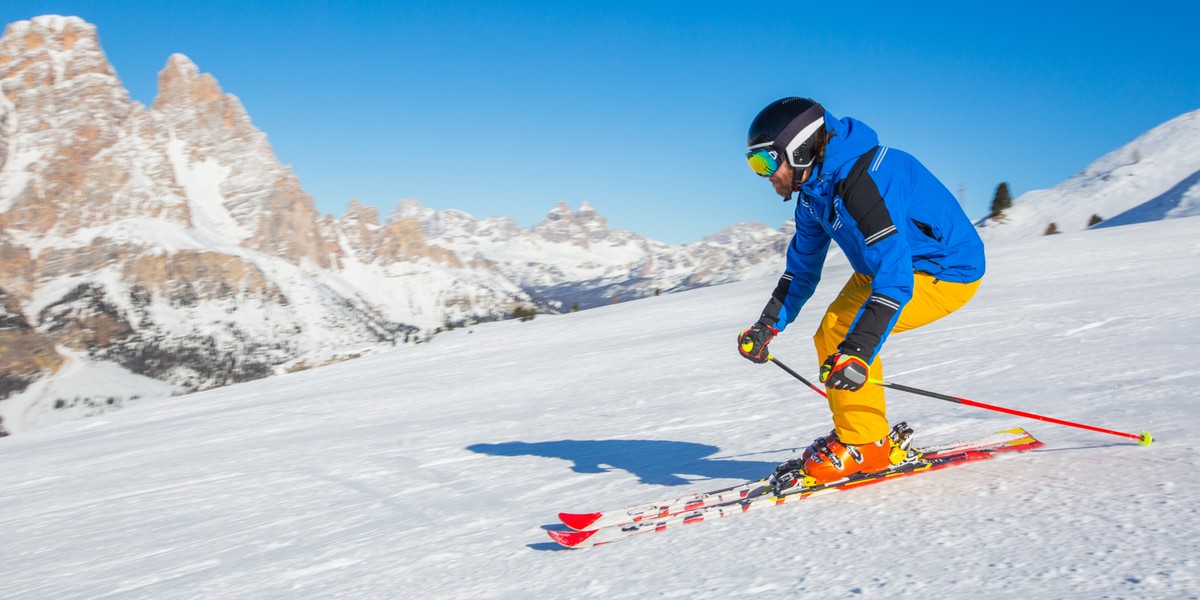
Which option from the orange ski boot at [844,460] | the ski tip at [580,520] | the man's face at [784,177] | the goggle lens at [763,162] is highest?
the goggle lens at [763,162]

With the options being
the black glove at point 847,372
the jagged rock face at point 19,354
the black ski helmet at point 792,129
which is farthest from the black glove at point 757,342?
the jagged rock face at point 19,354

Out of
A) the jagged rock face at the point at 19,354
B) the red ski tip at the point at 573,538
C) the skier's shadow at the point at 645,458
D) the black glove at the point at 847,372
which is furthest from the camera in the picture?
the jagged rock face at the point at 19,354

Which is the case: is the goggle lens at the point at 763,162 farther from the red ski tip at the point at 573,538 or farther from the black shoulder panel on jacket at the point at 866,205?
the red ski tip at the point at 573,538

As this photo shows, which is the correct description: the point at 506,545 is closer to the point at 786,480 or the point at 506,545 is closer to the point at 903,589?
the point at 786,480

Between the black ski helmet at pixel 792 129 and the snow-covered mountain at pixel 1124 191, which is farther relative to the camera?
the snow-covered mountain at pixel 1124 191

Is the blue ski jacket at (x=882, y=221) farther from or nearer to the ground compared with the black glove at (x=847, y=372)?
farther from the ground

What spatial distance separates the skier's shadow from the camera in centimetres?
547

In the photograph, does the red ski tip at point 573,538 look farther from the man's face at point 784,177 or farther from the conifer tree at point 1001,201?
the conifer tree at point 1001,201

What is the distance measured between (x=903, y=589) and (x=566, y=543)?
71.6 inches

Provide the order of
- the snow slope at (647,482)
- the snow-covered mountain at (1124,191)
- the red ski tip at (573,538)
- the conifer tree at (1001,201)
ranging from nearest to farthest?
the snow slope at (647,482), the red ski tip at (573,538), the snow-covered mountain at (1124,191), the conifer tree at (1001,201)

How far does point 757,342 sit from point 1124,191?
55.7 m

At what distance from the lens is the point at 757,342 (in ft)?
15.9

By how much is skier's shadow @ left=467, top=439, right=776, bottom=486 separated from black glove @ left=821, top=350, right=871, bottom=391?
151cm

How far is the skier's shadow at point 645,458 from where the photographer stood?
5.47 metres
